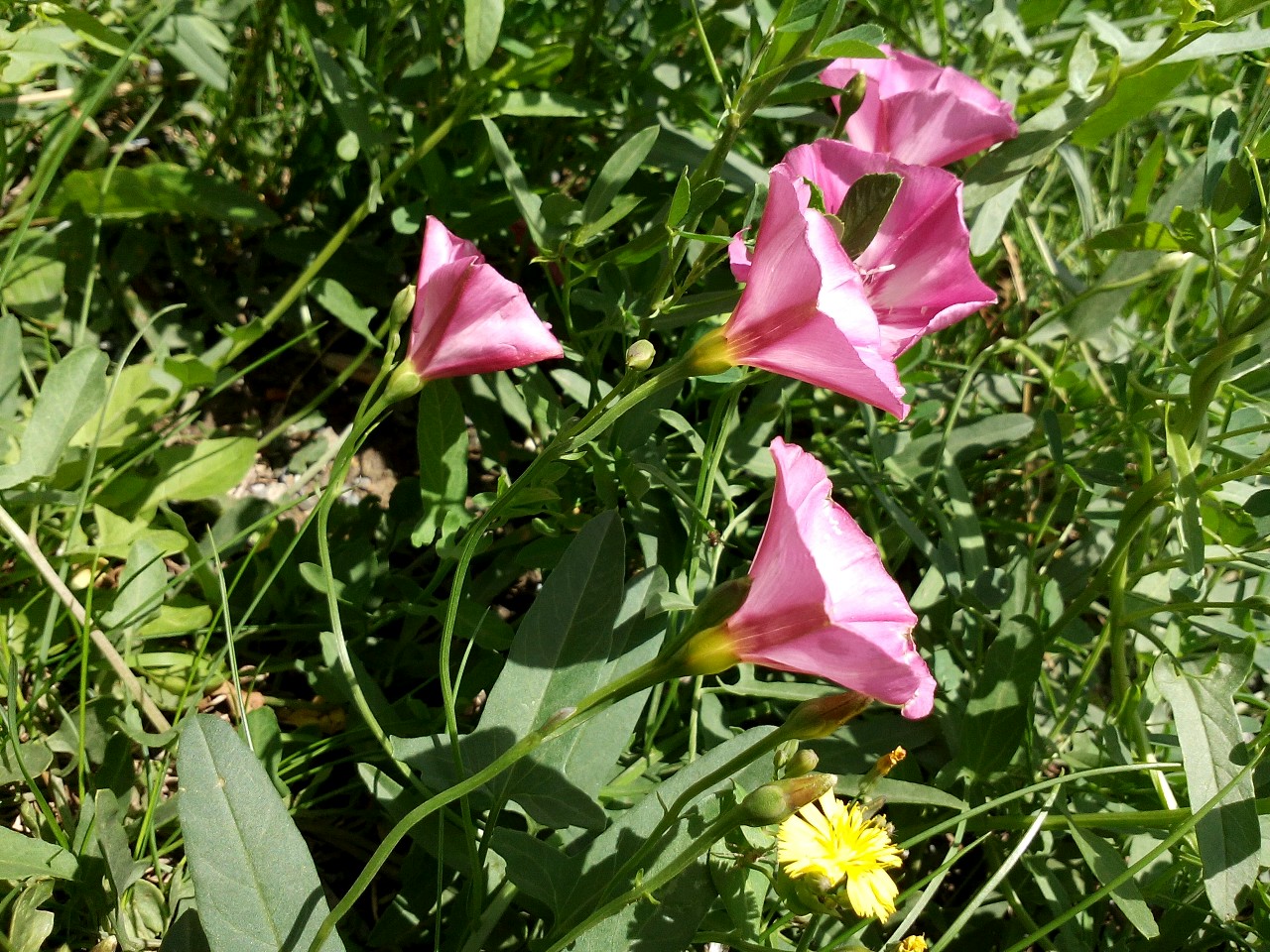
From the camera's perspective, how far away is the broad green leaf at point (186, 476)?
1346mm

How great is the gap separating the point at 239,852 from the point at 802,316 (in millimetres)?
623

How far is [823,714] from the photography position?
758 millimetres

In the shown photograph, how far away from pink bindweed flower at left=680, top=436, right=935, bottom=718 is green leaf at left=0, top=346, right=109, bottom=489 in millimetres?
823

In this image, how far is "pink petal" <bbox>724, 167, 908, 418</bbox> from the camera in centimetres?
81

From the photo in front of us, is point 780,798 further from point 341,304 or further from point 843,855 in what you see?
point 341,304

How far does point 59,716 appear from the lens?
3.92ft

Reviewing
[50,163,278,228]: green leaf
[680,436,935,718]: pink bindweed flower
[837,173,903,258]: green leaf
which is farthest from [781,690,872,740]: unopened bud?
[50,163,278,228]: green leaf

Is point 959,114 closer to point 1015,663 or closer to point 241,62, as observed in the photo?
point 1015,663

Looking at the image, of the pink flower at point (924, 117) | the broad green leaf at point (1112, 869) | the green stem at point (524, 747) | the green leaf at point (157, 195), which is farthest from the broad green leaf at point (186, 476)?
the broad green leaf at point (1112, 869)

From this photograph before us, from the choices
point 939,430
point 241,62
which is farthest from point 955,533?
point 241,62

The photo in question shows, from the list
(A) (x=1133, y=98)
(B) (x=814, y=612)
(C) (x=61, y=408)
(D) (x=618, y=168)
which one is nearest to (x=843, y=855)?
(B) (x=814, y=612)

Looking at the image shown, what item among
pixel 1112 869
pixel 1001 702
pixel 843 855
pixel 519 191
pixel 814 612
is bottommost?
pixel 1112 869

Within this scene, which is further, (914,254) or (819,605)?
(914,254)

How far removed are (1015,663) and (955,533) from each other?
21 cm
